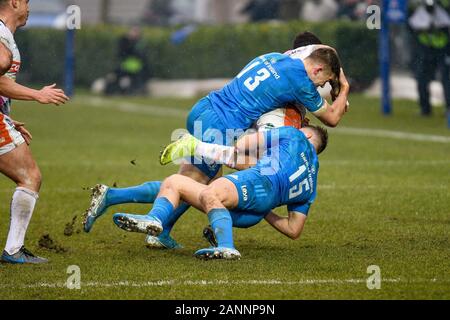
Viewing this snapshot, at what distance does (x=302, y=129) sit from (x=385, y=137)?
9407mm

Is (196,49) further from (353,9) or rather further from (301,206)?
(301,206)

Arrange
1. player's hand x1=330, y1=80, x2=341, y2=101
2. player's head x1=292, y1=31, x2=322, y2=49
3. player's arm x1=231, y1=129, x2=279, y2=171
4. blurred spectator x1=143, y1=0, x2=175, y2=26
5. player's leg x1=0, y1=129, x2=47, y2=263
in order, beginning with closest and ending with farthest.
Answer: player's leg x1=0, y1=129, x2=47, y2=263
player's arm x1=231, y1=129, x2=279, y2=171
player's hand x1=330, y1=80, x2=341, y2=101
player's head x1=292, y1=31, x2=322, y2=49
blurred spectator x1=143, y1=0, x2=175, y2=26

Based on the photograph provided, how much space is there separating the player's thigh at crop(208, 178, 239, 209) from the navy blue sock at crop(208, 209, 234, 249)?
9 cm

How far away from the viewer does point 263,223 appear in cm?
1063

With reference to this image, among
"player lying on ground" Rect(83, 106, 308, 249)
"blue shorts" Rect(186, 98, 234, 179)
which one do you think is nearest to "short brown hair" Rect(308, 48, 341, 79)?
"player lying on ground" Rect(83, 106, 308, 249)

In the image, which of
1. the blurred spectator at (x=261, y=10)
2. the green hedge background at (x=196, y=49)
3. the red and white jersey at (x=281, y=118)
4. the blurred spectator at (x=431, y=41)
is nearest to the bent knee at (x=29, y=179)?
the red and white jersey at (x=281, y=118)

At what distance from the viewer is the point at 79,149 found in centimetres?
1739

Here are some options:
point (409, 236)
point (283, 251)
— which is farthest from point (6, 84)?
point (409, 236)

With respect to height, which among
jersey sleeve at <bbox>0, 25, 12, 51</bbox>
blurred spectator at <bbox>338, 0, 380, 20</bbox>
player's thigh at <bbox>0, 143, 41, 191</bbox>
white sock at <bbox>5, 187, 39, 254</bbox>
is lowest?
blurred spectator at <bbox>338, 0, 380, 20</bbox>

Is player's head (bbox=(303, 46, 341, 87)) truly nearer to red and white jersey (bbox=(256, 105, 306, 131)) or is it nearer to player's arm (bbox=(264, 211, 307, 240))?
red and white jersey (bbox=(256, 105, 306, 131))

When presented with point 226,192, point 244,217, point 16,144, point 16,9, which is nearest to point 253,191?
point 226,192

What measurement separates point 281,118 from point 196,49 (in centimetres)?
2252

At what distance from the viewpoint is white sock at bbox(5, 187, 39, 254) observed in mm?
8312
